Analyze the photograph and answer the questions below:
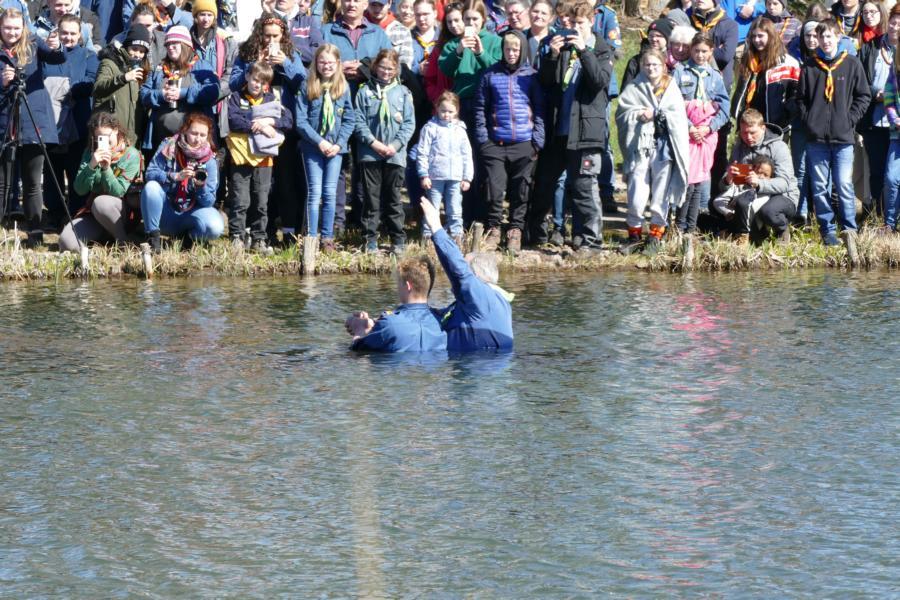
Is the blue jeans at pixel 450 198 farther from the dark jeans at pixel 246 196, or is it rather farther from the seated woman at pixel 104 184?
the seated woman at pixel 104 184

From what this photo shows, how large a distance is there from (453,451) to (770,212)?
8012 mm

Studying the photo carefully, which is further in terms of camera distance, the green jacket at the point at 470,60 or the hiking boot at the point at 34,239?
the hiking boot at the point at 34,239

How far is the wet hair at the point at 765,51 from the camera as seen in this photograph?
1723 centimetres

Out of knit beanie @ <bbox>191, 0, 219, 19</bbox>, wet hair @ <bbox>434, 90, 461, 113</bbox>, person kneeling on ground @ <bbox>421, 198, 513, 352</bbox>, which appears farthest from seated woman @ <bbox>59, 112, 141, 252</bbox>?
person kneeling on ground @ <bbox>421, 198, 513, 352</bbox>

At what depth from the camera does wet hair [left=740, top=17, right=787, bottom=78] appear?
17.2 metres

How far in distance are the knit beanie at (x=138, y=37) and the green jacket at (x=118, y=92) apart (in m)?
0.15

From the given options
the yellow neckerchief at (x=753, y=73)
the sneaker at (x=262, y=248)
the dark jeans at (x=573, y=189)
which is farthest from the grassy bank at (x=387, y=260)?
the yellow neckerchief at (x=753, y=73)

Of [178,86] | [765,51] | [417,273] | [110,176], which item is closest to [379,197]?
[178,86]

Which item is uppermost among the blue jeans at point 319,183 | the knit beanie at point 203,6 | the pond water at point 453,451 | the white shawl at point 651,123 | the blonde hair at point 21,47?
the knit beanie at point 203,6

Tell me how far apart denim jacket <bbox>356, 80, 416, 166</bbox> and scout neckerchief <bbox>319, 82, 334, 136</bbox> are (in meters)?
0.33

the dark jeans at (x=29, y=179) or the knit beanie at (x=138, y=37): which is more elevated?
the knit beanie at (x=138, y=37)

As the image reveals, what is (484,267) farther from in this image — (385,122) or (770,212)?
(770,212)

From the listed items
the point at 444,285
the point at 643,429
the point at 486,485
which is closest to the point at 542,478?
the point at 486,485

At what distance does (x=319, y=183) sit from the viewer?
16.8 meters
